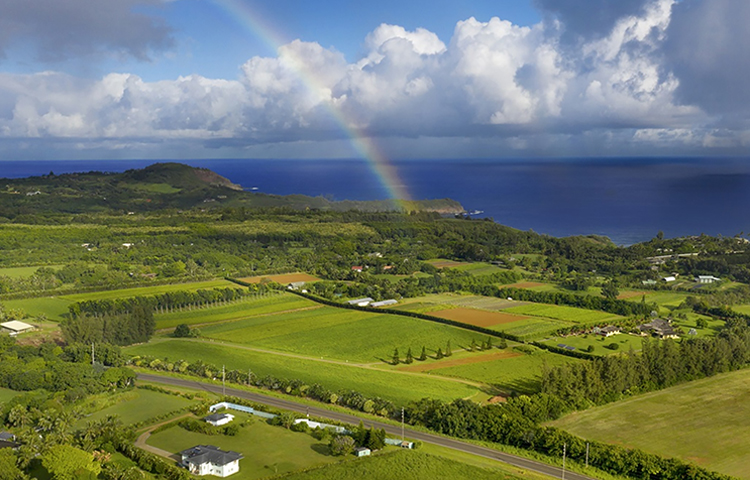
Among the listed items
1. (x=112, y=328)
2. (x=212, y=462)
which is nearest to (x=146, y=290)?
(x=112, y=328)

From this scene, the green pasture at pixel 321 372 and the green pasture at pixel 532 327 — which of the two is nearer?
the green pasture at pixel 321 372

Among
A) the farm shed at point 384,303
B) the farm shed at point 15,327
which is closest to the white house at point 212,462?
the farm shed at point 15,327

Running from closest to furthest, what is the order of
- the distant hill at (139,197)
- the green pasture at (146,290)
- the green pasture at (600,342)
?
the green pasture at (600,342), the green pasture at (146,290), the distant hill at (139,197)

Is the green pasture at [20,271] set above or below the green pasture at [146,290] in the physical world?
above

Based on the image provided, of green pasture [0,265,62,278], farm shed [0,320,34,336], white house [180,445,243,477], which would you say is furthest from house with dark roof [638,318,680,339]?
green pasture [0,265,62,278]

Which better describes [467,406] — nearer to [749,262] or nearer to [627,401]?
[627,401]

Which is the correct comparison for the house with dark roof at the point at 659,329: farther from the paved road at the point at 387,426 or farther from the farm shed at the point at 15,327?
the farm shed at the point at 15,327

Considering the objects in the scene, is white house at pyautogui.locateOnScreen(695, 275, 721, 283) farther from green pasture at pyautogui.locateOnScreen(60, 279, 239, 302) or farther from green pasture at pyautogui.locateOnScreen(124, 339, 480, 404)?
green pasture at pyautogui.locateOnScreen(60, 279, 239, 302)

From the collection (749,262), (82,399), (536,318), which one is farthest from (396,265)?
(82,399)
